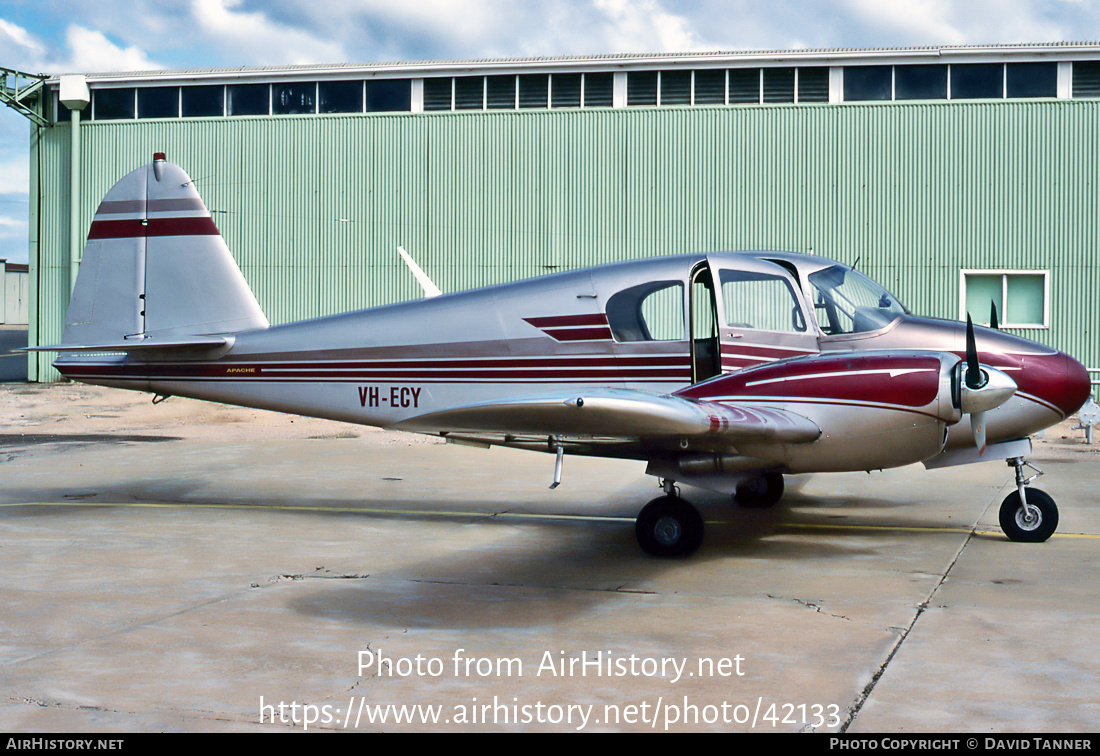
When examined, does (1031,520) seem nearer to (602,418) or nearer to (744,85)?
(602,418)

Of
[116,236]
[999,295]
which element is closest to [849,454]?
[116,236]

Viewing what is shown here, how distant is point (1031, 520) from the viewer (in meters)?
8.14

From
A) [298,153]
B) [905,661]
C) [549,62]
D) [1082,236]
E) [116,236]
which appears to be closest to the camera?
[905,661]

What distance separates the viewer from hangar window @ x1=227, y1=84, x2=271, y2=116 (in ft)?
83.5

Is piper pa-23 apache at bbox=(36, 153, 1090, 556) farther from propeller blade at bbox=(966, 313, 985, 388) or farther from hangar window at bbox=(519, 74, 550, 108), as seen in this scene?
hangar window at bbox=(519, 74, 550, 108)

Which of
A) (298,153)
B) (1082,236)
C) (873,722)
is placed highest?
(298,153)

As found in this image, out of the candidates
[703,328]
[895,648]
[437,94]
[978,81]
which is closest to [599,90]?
[437,94]

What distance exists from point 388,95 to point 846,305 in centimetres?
1910

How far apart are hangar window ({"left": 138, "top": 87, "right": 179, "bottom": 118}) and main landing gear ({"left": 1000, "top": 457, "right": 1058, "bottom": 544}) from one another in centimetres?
2410

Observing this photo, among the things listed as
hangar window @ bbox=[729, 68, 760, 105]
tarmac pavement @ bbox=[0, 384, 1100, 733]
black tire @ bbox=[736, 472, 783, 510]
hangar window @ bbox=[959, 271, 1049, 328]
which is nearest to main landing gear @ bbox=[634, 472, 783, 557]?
tarmac pavement @ bbox=[0, 384, 1100, 733]

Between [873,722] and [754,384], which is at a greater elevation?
[754,384]

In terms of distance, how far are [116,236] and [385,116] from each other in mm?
15281

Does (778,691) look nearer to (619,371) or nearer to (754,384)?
(754,384)

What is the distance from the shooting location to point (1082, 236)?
22.1m
